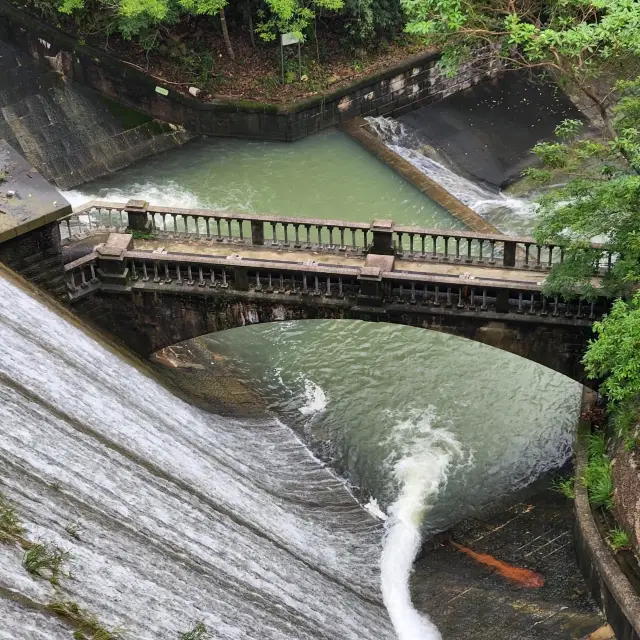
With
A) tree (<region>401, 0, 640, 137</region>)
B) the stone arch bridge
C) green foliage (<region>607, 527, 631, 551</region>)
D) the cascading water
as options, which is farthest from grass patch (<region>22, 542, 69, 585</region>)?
the cascading water

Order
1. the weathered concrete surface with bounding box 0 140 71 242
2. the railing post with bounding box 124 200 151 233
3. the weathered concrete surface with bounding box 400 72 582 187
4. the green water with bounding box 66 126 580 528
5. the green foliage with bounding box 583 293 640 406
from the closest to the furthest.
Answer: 1. the green foliage with bounding box 583 293 640 406
2. the weathered concrete surface with bounding box 0 140 71 242
3. the green water with bounding box 66 126 580 528
4. the railing post with bounding box 124 200 151 233
5. the weathered concrete surface with bounding box 400 72 582 187

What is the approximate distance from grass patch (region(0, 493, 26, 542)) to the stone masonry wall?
26.2 m

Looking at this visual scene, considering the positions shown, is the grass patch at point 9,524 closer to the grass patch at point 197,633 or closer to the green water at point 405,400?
the grass patch at point 197,633

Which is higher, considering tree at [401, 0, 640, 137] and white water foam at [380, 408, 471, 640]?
tree at [401, 0, 640, 137]

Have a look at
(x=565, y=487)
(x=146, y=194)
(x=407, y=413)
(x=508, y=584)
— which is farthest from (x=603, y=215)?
(x=146, y=194)

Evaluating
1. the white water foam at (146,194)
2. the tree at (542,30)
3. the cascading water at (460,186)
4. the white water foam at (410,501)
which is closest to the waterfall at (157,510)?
the white water foam at (410,501)

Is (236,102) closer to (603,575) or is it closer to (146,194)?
(146,194)

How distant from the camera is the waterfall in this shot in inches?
551

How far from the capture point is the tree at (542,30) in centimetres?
1906

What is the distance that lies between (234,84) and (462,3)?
1914 cm

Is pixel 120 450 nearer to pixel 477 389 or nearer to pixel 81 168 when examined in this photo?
pixel 477 389

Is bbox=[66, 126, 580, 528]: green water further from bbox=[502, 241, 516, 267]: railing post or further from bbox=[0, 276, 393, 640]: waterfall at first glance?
bbox=[502, 241, 516, 267]: railing post

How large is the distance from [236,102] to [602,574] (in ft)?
79.2

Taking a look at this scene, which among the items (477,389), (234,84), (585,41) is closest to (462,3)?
(585,41)
